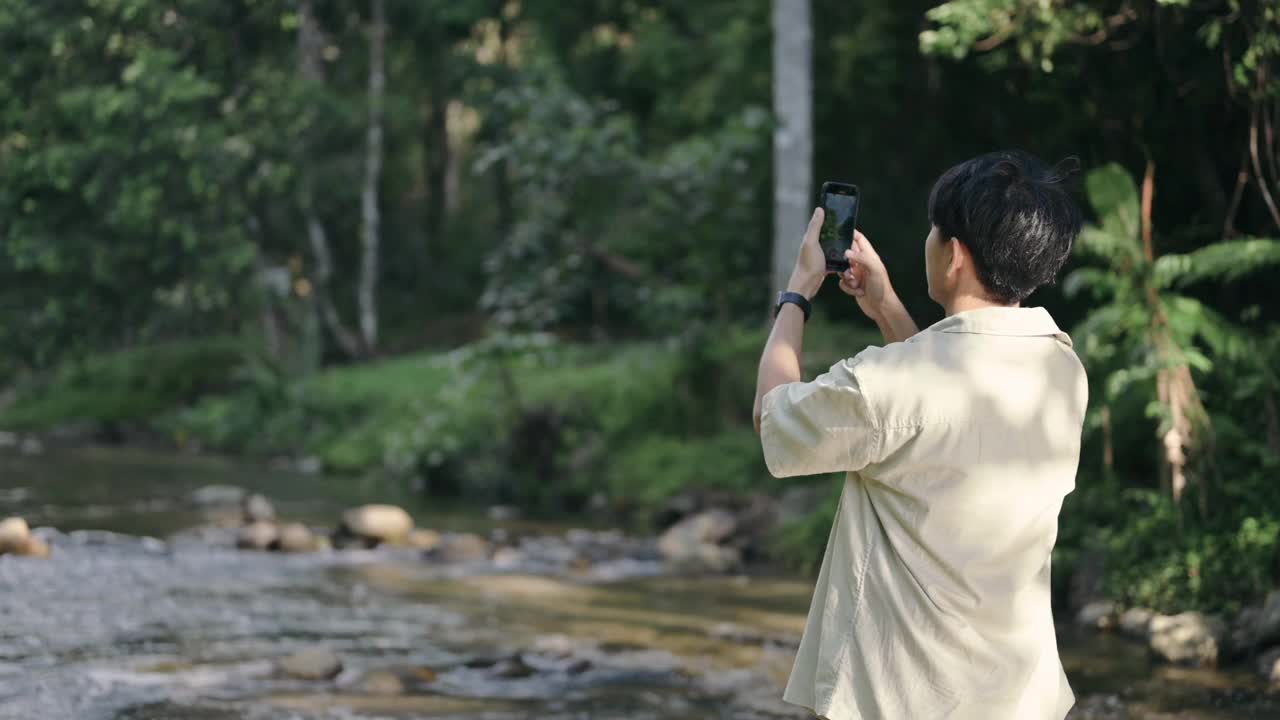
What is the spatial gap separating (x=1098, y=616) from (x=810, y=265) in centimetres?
802

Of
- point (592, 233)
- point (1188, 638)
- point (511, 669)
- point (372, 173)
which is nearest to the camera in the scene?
point (511, 669)

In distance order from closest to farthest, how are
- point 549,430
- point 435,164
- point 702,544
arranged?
point 702,544
point 549,430
point 435,164

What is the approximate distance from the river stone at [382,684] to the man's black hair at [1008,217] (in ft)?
18.7

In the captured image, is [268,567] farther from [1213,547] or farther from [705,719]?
[1213,547]

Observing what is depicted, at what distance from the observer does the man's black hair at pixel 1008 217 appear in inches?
120

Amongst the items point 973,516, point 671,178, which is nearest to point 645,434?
point 671,178

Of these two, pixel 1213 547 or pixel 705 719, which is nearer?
pixel 705 719

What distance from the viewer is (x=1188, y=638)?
940 cm

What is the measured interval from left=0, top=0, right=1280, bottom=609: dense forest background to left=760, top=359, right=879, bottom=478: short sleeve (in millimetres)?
6231

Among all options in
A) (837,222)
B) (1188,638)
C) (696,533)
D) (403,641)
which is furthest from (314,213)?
(837,222)

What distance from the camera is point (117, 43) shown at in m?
26.6

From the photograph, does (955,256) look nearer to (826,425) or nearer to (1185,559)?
(826,425)

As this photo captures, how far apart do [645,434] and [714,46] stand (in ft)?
31.9

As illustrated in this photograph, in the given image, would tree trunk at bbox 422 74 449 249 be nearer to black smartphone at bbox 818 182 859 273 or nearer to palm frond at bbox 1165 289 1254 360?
palm frond at bbox 1165 289 1254 360
